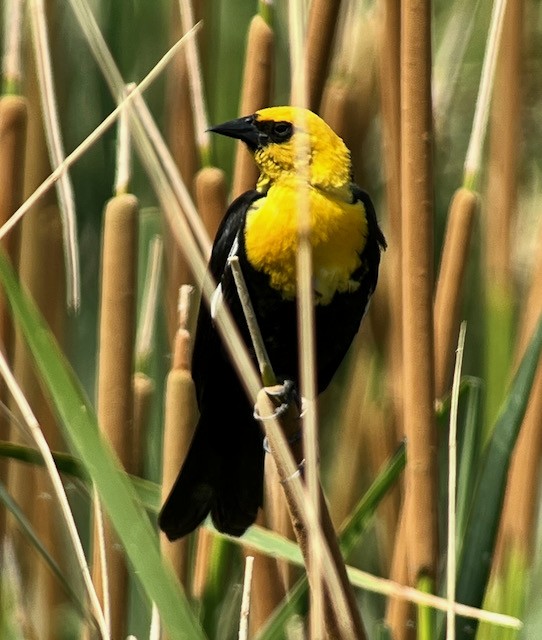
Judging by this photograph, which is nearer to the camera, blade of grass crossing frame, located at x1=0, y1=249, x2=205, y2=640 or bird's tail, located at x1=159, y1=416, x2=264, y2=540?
blade of grass crossing frame, located at x1=0, y1=249, x2=205, y2=640

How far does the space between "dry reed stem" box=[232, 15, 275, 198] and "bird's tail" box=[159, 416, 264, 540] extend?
251mm

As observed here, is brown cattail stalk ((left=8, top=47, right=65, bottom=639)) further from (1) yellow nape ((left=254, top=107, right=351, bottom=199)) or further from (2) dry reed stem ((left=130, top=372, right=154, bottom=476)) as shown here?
(1) yellow nape ((left=254, top=107, right=351, bottom=199))

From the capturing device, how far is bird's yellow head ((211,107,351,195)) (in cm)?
104

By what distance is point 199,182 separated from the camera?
101 cm

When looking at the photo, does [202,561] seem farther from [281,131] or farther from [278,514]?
[281,131]

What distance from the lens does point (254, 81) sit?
1.01 m

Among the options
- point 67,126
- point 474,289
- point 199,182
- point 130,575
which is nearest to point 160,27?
point 67,126

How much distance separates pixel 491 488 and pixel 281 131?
433 millimetres

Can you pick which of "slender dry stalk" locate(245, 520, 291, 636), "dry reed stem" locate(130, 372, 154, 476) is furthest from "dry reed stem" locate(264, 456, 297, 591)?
"dry reed stem" locate(130, 372, 154, 476)

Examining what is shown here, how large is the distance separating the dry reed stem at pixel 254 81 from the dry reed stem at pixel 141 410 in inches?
8.3

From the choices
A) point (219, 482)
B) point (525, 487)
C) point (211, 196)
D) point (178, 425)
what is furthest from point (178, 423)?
point (525, 487)

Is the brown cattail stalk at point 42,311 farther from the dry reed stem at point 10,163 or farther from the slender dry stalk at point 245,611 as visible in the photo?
the slender dry stalk at point 245,611

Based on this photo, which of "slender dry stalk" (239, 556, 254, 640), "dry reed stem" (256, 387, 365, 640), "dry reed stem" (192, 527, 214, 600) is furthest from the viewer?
"dry reed stem" (192, 527, 214, 600)

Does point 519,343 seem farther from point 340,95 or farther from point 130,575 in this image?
point 130,575
